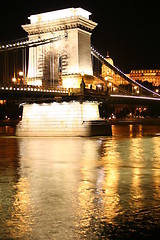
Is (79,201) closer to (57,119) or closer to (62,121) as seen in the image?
(62,121)

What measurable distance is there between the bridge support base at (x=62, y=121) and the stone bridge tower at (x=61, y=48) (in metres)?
3.17

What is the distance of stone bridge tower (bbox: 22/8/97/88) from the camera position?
45375mm

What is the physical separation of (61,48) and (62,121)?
8.56 meters

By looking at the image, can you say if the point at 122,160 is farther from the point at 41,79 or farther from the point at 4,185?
the point at 41,79

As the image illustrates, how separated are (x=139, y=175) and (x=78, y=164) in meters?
4.27

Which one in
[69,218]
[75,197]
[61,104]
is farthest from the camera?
[61,104]

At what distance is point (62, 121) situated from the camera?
141 ft

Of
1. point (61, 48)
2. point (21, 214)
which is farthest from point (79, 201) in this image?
point (61, 48)

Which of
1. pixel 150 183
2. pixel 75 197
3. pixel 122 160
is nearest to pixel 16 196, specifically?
pixel 75 197

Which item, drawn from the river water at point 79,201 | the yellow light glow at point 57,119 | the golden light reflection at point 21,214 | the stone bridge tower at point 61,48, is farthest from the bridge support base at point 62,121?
the golden light reflection at point 21,214

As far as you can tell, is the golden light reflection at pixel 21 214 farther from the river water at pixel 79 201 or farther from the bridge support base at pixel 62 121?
the bridge support base at pixel 62 121

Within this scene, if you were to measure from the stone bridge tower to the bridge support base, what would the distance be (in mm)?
3173

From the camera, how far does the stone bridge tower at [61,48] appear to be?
1786 inches

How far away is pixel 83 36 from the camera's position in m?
46.8
